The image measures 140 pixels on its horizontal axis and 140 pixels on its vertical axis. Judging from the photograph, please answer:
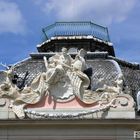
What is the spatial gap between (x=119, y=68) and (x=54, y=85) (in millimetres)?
4957

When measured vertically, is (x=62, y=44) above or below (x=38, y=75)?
above

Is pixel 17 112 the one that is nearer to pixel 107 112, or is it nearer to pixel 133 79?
pixel 107 112

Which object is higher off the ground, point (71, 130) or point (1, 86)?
point (1, 86)

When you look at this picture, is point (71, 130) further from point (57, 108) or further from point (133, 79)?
point (133, 79)

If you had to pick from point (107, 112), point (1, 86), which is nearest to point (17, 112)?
point (1, 86)

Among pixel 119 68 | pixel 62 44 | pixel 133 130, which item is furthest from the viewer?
pixel 62 44

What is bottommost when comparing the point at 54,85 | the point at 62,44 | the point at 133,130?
the point at 133,130

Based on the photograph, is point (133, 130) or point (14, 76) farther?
point (14, 76)

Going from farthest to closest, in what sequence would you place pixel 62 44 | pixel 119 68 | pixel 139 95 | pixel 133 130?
pixel 62 44, pixel 119 68, pixel 139 95, pixel 133 130

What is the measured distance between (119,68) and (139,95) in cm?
288

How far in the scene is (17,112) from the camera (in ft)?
102

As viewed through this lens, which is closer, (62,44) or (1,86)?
(1,86)

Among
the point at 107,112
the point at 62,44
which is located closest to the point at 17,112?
the point at 107,112

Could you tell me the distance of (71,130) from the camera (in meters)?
31.2
